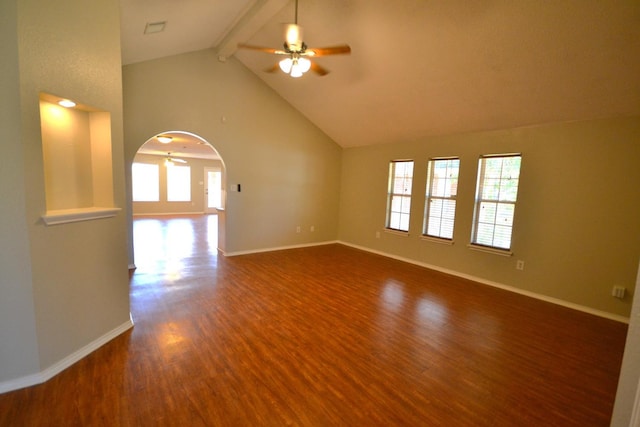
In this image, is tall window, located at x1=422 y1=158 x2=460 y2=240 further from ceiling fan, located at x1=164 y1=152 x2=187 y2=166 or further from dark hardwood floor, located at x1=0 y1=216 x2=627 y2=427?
ceiling fan, located at x1=164 y1=152 x2=187 y2=166

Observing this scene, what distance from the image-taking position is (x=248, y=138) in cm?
527

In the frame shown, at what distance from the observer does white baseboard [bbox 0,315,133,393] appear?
5.83ft

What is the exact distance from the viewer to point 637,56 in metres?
2.49

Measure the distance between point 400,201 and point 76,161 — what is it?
4.99 meters

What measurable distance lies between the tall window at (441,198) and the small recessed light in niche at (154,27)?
14.7ft

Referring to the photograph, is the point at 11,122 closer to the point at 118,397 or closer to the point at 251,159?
the point at 118,397

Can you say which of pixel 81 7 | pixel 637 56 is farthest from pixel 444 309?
pixel 81 7

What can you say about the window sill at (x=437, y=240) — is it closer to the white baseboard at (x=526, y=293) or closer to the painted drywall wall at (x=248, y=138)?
the white baseboard at (x=526, y=293)

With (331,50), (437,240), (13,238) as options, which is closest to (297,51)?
(331,50)

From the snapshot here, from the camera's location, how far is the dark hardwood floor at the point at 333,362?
5.59 ft

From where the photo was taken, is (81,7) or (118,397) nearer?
(118,397)

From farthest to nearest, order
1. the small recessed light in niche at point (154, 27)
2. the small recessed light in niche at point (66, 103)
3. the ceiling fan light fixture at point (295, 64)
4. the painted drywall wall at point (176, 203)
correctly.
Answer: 1. the painted drywall wall at point (176, 203)
2. the small recessed light in niche at point (154, 27)
3. the ceiling fan light fixture at point (295, 64)
4. the small recessed light in niche at point (66, 103)

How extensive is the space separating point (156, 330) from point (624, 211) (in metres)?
5.29

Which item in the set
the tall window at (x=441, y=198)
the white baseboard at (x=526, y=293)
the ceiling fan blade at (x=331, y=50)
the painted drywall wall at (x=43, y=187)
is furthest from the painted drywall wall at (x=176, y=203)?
the ceiling fan blade at (x=331, y=50)
